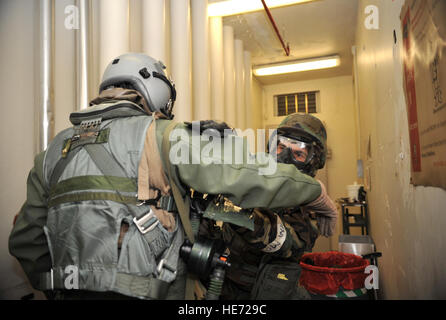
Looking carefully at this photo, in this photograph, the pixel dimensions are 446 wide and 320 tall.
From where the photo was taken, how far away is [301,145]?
213 cm

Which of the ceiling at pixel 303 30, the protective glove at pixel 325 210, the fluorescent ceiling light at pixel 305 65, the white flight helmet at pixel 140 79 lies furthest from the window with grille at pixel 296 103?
the white flight helmet at pixel 140 79

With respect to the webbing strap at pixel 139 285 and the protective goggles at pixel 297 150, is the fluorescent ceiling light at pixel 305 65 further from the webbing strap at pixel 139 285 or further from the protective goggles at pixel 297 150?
the webbing strap at pixel 139 285

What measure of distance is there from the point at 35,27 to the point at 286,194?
193 centimetres

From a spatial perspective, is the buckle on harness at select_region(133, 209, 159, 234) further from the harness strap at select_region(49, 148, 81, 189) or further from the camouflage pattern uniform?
the camouflage pattern uniform

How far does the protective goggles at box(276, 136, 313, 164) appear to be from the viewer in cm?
212

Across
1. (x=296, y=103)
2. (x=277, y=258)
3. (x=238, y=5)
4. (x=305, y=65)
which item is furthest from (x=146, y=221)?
(x=296, y=103)

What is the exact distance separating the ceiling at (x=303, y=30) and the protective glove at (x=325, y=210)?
3.49 m

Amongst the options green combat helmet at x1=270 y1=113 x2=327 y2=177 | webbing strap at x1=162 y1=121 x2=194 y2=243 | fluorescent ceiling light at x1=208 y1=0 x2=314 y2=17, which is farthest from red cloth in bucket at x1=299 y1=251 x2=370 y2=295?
fluorescent ceiling light at x1=208 y1=0 x2=314 y2=17

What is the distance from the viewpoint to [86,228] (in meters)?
1.04

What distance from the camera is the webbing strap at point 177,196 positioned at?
105cm

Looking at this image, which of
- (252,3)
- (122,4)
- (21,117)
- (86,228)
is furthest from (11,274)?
(252,3)

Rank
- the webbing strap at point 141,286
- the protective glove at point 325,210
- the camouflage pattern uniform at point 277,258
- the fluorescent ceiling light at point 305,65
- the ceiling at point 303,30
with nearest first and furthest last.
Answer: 1. the webbing strap at point 141,286
2. the protective glove at point 325,210
3. the camouflage pattern uniform at point 277,258
4. the ceiling at point 303,30
5. the fluorescent ceiling light at point 305,65

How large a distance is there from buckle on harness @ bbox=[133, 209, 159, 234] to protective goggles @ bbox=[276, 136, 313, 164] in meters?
1.25
